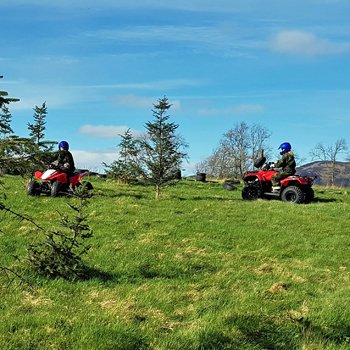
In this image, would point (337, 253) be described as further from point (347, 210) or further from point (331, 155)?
point (331, 155)

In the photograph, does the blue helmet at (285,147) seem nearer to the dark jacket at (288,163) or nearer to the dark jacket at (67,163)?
the dark jacket at (288,163)

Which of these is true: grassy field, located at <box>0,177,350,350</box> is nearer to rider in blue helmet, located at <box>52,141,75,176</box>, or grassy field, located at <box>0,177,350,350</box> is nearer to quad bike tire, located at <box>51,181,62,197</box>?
quad bike tire, located at <box>51,181,62,197</box>

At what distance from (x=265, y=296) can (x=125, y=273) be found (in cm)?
236

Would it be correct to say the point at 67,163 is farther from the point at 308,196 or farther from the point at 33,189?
the point at 308,196

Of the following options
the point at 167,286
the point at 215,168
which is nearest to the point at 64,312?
the point at 167,286

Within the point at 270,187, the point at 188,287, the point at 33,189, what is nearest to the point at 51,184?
the point at 33,189

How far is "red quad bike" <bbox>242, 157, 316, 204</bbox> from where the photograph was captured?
17500 millimetres

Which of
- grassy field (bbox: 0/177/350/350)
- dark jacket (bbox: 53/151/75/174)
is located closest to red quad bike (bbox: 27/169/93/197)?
dark jacket (bbox: 53/151/75/174)

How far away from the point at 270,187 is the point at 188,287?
466 inches

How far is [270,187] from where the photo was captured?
18641 millimetres

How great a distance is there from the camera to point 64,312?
233 inches

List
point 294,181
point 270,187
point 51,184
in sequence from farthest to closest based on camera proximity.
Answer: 1. point 270,187
2. point 294,181
3. point 51,184

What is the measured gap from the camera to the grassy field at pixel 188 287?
548cm

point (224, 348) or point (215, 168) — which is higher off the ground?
point (215, 168)
